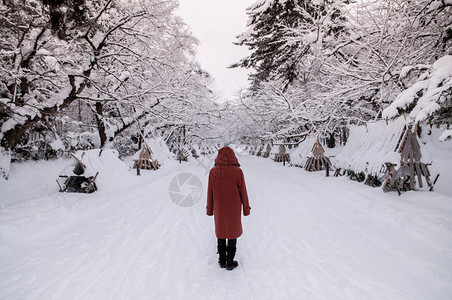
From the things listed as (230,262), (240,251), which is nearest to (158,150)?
(240,251)

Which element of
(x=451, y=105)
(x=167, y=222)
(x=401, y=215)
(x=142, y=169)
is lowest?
(x=142, y=169)

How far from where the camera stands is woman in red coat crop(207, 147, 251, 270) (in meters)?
3.27

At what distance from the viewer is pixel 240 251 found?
387cm

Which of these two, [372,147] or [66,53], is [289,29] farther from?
[66,53]

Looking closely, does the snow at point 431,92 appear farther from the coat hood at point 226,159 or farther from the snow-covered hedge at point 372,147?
the snow-covered hedge at point 372,147

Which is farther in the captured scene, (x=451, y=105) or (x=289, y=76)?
(x=289, y=76)

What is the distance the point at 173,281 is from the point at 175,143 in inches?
1124

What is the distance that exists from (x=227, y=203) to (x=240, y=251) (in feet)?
3.95

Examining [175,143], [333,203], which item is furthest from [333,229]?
[175,143]

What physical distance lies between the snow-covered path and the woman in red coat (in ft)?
1.03

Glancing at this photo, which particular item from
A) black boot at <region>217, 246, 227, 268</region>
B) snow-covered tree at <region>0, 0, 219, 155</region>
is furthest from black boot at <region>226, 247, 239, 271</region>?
snow-covered tree at <region>0, 0, 219, 155</region>

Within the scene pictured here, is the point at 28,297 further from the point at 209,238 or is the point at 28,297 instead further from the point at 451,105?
the point at 451,105

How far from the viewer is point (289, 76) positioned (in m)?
8.37

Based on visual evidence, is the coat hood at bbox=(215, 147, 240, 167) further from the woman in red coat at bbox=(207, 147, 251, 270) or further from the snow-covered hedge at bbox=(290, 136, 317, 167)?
the snow-covered hedge at bbox=(290, 136, 317, 167)
